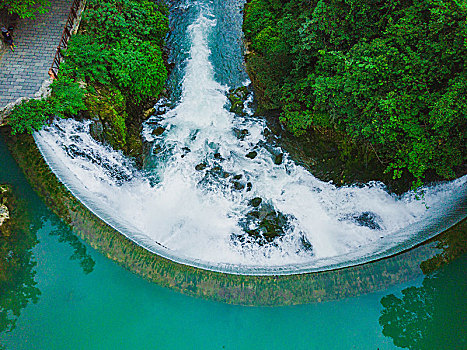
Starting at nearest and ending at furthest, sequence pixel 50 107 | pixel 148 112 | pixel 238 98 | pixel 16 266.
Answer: pixel 16 266 < pixel 50 107 < pixel 148 112 < pixel 238 98

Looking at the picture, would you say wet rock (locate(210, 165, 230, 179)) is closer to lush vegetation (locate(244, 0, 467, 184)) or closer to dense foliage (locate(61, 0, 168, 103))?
lush vegetation (locate(244, 0, 467, 184))

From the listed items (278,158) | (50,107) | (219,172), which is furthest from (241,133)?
(50,107)

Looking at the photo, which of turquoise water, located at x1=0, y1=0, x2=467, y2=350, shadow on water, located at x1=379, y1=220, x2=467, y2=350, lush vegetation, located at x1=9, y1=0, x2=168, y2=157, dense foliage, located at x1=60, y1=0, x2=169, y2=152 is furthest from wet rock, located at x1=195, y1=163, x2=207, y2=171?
shadow on water, located at x1=379, y1=220, x2=467, y2=350

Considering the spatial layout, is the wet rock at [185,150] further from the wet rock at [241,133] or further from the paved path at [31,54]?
the paved path at [31,54]

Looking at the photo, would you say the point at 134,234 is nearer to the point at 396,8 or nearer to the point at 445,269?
the point at 445,269

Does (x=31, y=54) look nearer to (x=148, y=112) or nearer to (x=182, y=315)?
(x=148, y=112)

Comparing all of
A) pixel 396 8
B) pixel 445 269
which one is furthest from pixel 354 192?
pixel 396 8

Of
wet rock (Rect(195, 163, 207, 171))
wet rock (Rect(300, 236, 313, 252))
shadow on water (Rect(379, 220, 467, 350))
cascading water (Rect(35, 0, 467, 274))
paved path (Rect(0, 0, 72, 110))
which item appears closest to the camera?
shadow on water (Rect(379, 220, 467, 350))
